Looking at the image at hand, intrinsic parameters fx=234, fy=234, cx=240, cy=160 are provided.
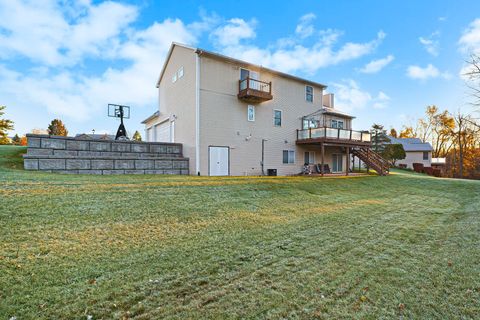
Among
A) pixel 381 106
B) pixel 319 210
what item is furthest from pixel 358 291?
pixel 381 106

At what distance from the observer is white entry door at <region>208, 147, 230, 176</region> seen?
14672 millimetres

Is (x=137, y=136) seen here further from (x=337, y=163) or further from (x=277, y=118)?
(x=337, y=163)

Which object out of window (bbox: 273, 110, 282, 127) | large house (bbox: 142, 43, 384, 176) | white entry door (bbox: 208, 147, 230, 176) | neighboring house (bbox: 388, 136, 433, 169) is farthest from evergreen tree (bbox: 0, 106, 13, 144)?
neighboring house (bbox: 388, 136, 433, 169)

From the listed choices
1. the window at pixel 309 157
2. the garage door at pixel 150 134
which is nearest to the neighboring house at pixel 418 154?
the window at pixel 309 157

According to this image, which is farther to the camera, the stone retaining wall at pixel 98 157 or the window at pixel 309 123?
the window at pixel 309 123

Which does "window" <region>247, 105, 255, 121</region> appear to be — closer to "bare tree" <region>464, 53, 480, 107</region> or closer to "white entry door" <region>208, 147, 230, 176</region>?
"white entry door" <region>208, 147, 230, 176</region>

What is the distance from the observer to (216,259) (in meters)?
3.57

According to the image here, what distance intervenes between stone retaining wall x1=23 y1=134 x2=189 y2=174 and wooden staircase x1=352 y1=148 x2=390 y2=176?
1568 centimetres

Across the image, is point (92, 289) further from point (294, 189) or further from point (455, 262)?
point (294, 189)

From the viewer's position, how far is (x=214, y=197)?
744cm

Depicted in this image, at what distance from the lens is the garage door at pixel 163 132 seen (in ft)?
61.1

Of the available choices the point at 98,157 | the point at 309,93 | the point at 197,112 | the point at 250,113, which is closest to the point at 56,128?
the point at 98,157

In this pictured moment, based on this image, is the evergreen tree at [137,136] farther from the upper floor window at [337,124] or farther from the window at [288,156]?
the upper floor window at [337,124]

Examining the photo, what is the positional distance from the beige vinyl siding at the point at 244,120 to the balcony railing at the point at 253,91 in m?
0.41
